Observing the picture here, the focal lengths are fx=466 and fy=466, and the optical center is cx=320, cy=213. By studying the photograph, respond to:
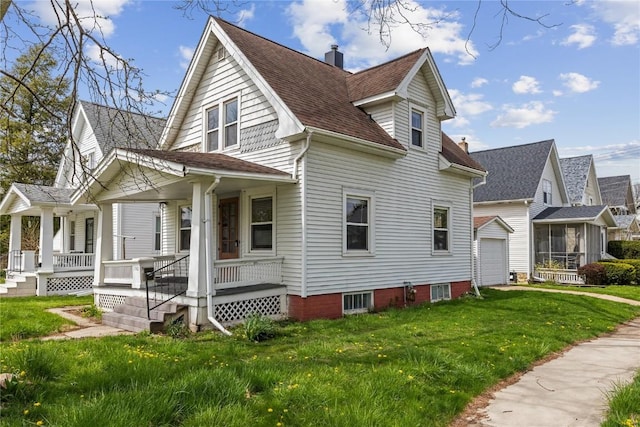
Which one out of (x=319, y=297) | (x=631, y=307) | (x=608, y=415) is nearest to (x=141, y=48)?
(x=319, y=297)

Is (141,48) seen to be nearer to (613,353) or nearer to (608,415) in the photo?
(608,415)

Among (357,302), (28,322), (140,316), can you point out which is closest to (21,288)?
(28,322)

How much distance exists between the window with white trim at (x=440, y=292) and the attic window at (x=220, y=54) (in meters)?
9.26

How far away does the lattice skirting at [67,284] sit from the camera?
17.6m

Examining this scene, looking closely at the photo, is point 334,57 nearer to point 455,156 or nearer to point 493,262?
point 455,156

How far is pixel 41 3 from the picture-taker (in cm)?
597

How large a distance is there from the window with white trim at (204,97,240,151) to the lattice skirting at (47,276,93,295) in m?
Result: 8.80

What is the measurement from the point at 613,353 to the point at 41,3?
10308 millimetres

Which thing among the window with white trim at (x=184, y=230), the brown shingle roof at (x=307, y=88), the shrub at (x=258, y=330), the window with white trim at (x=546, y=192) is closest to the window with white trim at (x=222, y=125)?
the brown shingle roof at (x=307, y=88)

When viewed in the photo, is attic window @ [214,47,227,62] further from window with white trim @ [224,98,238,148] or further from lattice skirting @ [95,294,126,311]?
lattice skirting @ [95,294,126,311]

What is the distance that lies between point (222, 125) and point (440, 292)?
8569 mm

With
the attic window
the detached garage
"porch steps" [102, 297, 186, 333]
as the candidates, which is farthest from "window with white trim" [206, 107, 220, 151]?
the detached garage

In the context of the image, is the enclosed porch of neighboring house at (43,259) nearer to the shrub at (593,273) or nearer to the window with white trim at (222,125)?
the window with white trim at (222,125)

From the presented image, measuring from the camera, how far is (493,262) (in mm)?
21875
